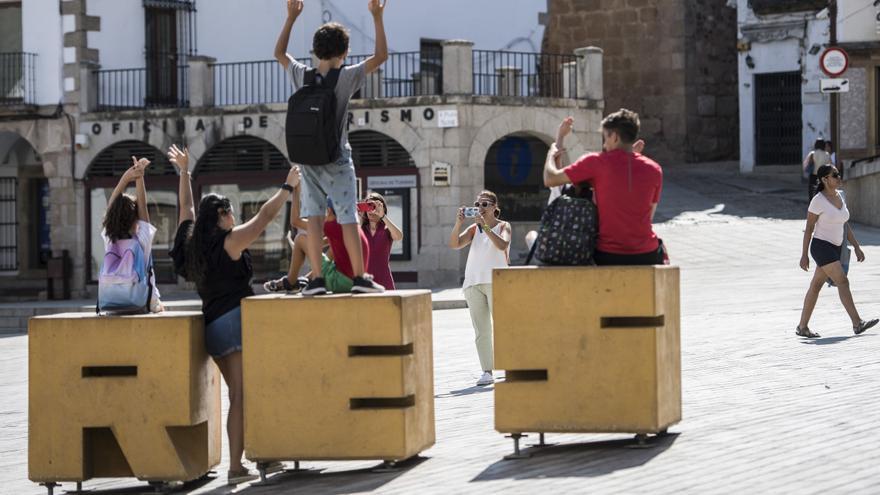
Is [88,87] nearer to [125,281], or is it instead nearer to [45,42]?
[45,42]

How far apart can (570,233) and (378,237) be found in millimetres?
3411

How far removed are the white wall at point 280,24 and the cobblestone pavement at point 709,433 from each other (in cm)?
1434

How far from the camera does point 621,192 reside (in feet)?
29.9

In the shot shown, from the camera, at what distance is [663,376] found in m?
8.98

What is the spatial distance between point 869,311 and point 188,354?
11.0 meters

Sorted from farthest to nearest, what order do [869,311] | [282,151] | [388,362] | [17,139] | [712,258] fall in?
[17,139]
[282,151]
[712,258]
[869,311]
[388,362]

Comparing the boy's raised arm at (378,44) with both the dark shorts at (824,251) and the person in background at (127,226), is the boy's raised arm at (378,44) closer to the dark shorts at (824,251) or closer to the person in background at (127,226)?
the person in background at (127,226)

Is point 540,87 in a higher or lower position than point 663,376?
higher

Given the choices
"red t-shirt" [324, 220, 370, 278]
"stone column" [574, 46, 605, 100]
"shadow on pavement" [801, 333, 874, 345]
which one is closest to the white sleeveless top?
"shadow on pavement" [801, 333, 874, 345]

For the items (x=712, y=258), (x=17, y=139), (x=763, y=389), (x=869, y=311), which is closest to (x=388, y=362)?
(x=763, y=389)

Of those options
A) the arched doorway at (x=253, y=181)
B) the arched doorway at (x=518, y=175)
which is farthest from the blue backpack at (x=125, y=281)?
the arched doorway at (x=518, y=175)

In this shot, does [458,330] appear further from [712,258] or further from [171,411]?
[171,411]

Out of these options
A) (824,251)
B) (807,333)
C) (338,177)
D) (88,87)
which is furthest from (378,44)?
(88,87)

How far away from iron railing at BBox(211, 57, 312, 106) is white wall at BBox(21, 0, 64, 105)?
336cm
